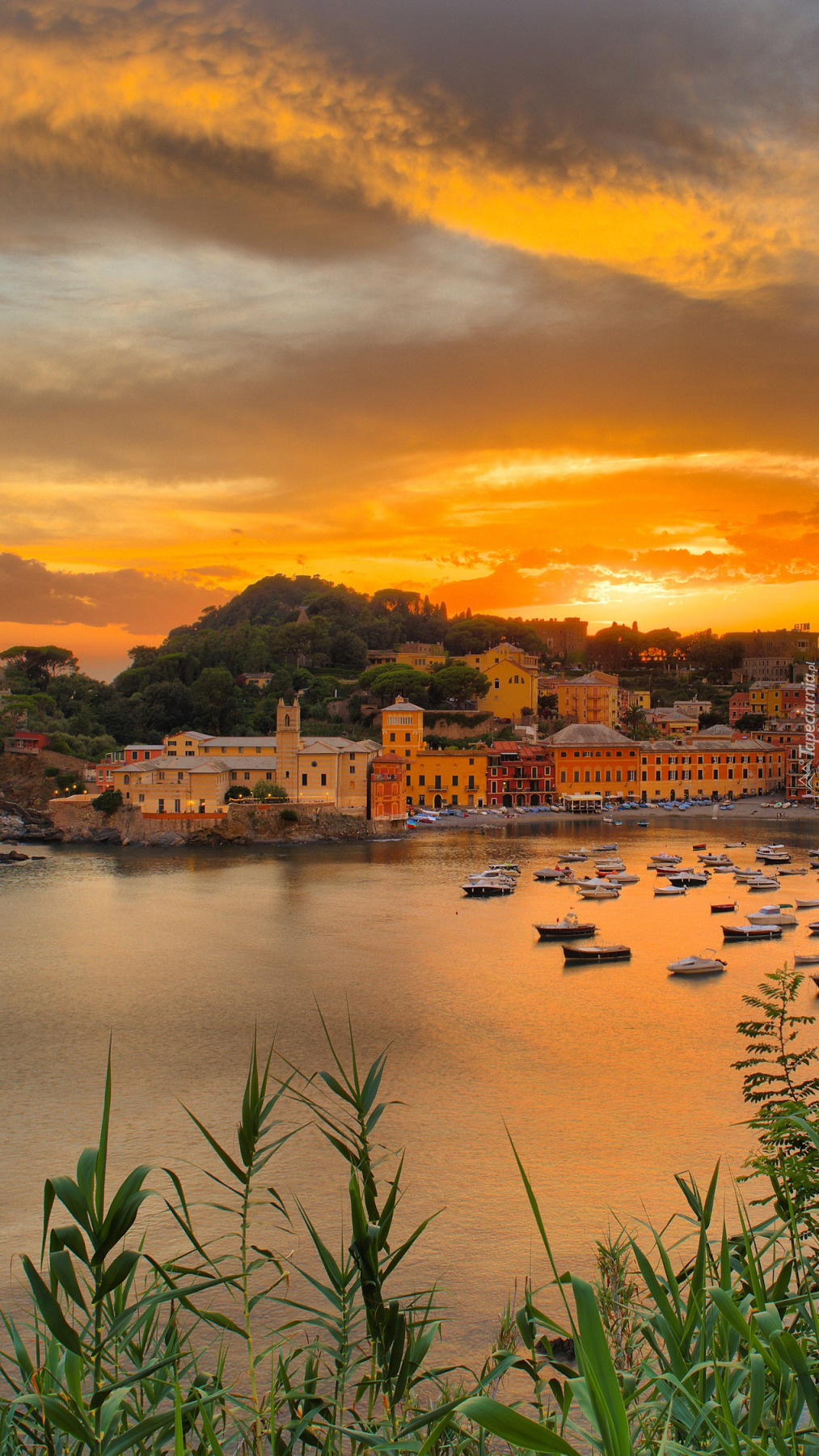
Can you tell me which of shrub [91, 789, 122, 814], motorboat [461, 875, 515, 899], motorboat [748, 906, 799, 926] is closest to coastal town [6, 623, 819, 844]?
shrub [91, 789, 122, 814]

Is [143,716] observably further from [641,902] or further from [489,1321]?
[489,1321]

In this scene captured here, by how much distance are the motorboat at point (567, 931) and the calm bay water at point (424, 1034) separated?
0.25 meters

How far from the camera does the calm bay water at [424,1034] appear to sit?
6027 millimetres

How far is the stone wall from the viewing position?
24688mm

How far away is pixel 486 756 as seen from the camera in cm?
2908

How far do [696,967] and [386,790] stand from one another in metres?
15.2

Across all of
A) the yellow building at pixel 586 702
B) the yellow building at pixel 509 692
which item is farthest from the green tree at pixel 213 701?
the yellow building at pixel 586 702

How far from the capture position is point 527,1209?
6.06m

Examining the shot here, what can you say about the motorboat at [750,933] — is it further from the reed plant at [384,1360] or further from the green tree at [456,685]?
the green tree at [456,685]

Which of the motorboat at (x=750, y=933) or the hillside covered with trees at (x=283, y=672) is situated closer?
the motorboat at (x=750, y=933)

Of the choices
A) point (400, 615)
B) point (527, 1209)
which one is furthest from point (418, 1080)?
point (400, 615)

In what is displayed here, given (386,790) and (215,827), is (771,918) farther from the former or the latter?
(215,827)

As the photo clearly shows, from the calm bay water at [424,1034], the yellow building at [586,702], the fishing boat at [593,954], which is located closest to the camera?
the calm bay water at [424,1034]

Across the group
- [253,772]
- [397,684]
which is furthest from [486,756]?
[253,772]
